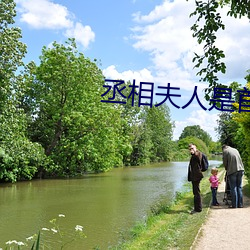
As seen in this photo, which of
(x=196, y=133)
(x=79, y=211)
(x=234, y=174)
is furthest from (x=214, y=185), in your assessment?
(x=196, y=133)

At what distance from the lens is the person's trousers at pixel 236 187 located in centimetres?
1045

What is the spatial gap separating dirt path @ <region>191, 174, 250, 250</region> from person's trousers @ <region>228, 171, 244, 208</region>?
0.23 m

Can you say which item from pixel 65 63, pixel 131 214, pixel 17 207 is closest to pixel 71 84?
pixel 65 63

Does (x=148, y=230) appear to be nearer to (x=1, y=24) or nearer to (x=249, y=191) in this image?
(x=249, y=191)

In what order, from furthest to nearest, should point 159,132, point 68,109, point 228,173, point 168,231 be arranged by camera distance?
point 159,132, point 68,109, point 228,173, point 168,231

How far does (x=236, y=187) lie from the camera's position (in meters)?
10.5

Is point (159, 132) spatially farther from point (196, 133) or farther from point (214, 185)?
point (196, 133)

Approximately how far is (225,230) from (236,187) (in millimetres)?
2820

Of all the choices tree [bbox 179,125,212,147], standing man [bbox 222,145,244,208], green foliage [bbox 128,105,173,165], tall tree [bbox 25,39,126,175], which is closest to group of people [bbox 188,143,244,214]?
standing man [bbox 222,145,244,208]

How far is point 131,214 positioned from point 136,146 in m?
44.4

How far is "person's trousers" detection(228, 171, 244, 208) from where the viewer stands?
34.3 feet

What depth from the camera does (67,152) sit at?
91.7ft

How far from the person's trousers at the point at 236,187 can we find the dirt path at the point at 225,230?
0.23 m

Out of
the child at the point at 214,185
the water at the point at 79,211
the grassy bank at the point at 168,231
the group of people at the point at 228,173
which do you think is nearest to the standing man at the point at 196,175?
the group of people at the point at 228,173
